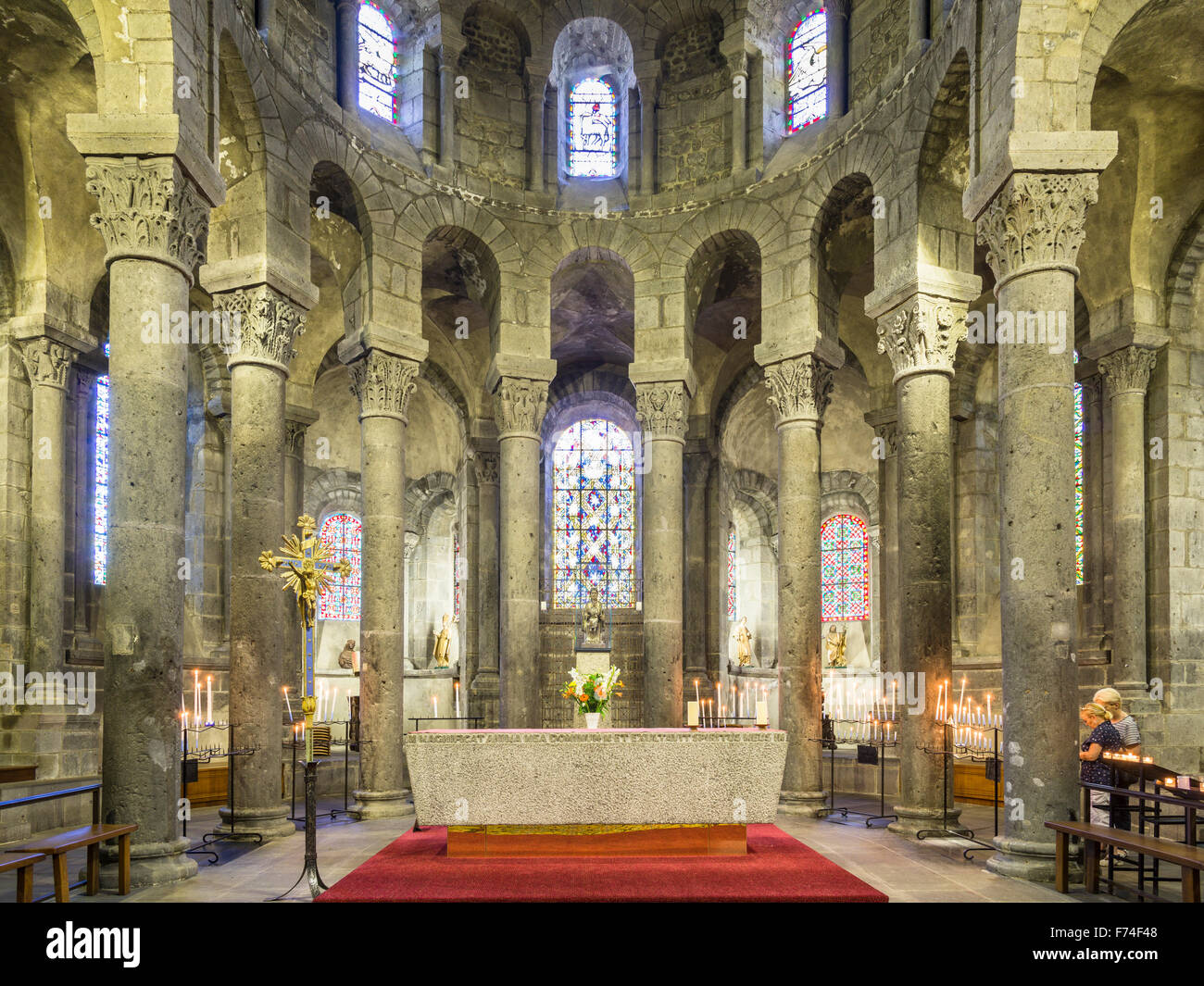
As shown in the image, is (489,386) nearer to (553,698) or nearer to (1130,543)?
(553,698)

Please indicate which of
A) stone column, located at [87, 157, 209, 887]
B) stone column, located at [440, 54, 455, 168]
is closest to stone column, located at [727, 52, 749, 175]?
stone column, located at [440, 54, 455, 168]

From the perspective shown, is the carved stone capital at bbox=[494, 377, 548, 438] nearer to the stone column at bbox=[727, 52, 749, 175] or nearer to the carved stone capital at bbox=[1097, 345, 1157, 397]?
the stone column at bbox=[727, 52, 749, 175]

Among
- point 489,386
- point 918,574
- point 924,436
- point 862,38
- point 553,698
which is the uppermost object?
point 862,38

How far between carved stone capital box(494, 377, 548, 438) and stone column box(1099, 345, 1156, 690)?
8.26m

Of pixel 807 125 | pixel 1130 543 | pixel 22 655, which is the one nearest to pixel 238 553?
pixel 22 655

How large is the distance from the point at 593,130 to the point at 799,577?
9.07 metres

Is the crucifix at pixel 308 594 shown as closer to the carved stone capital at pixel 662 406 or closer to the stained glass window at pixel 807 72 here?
the carved stone capital at pixel 662 406

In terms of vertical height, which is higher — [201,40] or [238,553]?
[201,40]

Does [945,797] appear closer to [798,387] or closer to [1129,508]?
[1129,508]

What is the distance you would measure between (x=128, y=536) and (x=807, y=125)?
12.0m

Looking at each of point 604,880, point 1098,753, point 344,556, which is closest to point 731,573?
point 344,556

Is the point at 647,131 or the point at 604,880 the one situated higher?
the point at 647,131

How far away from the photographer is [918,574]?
13.0 meters

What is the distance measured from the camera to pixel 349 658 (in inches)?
948
